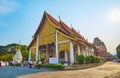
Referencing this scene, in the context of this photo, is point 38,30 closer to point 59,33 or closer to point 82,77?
point 59,33

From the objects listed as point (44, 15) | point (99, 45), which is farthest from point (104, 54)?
point (44, 15)

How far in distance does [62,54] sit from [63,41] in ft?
16.4

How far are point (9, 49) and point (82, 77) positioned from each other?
59.6 metres

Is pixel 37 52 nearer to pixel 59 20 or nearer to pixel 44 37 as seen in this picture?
pixel 44 37

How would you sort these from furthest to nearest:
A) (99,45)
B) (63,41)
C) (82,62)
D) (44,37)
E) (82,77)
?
(99,45)
(44,37)
(63,41)
(82,62)
(82,77)

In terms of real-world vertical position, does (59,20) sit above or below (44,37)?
above

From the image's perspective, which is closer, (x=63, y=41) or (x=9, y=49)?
(x=63, y=41)

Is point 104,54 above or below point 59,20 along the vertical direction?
below

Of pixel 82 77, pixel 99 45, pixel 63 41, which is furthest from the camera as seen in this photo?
pixel 99 45

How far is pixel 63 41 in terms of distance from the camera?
22344mm

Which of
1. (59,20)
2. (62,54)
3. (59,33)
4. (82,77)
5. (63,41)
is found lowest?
(82,77)

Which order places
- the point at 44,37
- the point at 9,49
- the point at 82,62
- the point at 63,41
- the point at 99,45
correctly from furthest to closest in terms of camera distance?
the point at 99,45
the point at 9,49
the point at 44,37
the point at 63,41
the point at 82,62

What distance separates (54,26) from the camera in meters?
23.7

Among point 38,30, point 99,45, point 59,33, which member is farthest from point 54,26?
point 99,45
